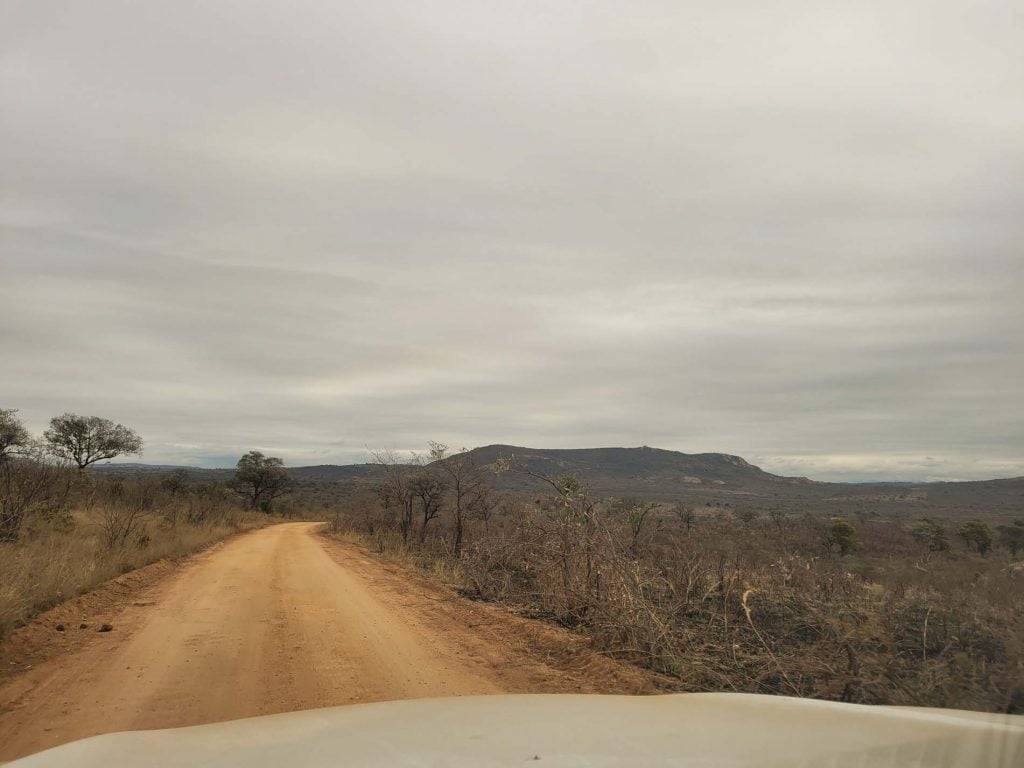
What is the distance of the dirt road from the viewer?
18.7 feet

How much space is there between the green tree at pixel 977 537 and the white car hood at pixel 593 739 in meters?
25.4

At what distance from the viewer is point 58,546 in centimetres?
1352

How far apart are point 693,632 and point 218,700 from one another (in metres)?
5.27

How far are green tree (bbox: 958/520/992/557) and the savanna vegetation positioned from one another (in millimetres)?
26791

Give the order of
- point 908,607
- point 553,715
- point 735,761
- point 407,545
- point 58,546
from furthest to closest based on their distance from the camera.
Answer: point 407,545
point 58,546
point 908,607
point 553,715
point 735,761

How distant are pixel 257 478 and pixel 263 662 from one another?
185 ft

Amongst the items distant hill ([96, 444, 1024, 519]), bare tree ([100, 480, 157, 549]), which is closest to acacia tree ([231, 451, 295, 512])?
distant hill ([96, 444, 1024, 519])

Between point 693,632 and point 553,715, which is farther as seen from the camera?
point 693,632

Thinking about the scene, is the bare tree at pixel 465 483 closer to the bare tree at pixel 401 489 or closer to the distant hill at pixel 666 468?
the bare tree at pixel 401 489

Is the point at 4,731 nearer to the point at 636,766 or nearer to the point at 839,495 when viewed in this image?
the point at 636,766

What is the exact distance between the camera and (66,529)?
52.3 feet

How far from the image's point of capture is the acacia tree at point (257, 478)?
2333 inches

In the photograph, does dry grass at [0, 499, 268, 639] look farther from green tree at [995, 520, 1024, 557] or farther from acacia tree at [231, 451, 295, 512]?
acacia tree at [231, 451, 295, 512]

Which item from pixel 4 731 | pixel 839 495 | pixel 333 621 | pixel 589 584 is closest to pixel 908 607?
pixel 589 584
